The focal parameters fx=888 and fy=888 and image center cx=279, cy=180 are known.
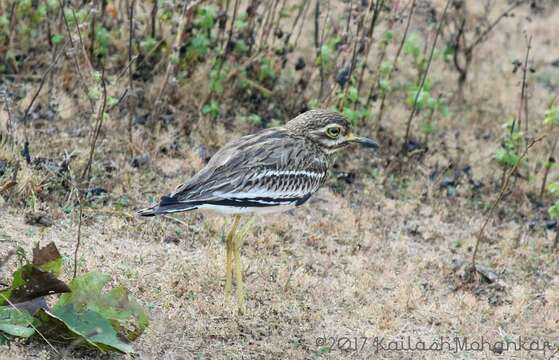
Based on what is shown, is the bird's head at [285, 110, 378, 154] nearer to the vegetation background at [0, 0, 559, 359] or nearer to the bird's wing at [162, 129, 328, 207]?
the bird's wing at [162, 129, 328, 207]

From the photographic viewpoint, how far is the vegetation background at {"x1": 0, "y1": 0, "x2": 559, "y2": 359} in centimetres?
566

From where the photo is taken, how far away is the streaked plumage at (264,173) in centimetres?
538

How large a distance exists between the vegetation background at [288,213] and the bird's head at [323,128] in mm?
918

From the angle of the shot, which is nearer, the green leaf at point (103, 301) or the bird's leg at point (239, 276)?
the green leaf at point (103, 301)

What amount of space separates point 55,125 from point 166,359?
3183mm

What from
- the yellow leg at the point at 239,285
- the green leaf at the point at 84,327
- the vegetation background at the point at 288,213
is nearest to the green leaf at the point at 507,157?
the vegetation background at the point at 288,213

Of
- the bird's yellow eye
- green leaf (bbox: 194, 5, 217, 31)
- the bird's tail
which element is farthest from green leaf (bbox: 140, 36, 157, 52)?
the bird's tail

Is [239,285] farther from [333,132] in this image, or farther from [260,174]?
[333,132]

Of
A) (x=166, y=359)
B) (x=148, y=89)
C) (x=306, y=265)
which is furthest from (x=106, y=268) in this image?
(x=148, y=89)

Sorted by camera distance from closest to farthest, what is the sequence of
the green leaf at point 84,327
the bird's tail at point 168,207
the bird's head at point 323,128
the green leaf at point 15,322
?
the green leaf at point 15,322 < the green leaf at point 84,327 < the bird's tail at point 168,207 < the bird's head at point 323,128

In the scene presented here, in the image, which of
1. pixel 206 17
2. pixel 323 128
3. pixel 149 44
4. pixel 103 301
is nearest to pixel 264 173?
pixel 323 128

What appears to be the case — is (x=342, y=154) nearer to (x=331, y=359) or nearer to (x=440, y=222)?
(x=440, y=222)

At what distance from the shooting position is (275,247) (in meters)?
6.54

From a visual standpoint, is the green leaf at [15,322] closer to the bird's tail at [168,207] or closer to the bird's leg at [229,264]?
the bird's tail at [168,207]
